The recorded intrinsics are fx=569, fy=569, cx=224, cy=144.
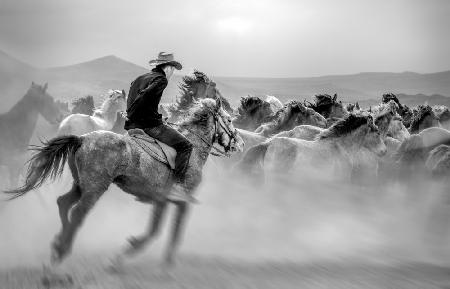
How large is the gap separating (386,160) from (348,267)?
7419mm

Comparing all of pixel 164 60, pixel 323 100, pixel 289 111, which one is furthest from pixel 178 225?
pixel 323 100

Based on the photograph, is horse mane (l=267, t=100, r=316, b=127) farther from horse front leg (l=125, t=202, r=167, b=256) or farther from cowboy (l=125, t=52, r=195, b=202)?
horse front leg (l=125, t=202, r=167, b=256)

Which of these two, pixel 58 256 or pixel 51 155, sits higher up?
pixel 51 155

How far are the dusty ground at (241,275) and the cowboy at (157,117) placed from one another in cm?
88

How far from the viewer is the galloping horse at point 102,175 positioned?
596 cm

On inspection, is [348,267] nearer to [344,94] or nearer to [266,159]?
[266,159]

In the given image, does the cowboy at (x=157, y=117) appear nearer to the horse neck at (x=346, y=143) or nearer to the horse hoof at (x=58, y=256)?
the horse hoof at (x=58, y=256)

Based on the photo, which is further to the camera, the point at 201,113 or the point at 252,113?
the point at 252,113

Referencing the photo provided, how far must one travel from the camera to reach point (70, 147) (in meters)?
6.02

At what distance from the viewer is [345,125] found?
454 inches

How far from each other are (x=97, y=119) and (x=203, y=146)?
6612 mm

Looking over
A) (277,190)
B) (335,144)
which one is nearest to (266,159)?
(277,190)

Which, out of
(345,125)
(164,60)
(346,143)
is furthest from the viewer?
(345,125)

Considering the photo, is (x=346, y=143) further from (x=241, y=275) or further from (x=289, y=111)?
(x=241, y=275)
